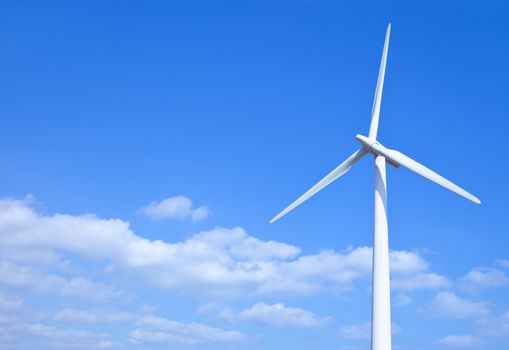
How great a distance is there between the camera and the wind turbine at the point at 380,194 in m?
46.8

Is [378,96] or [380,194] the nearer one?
[380,194]

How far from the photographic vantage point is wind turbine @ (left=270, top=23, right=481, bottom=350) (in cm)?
4675

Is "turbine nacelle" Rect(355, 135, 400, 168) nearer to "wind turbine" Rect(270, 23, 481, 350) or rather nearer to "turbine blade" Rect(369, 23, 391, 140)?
"wind turbine" Rect(270, 23, 481, 350)

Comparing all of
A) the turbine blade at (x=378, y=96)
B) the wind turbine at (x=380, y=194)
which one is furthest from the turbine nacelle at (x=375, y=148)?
the turbine blade at (x=378, y=96)

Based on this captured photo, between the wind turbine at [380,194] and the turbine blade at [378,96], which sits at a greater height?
Answer: the turbine blade at [378,96]

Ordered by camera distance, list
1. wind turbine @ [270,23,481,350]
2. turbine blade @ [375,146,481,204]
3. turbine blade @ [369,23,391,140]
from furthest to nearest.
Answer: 1. turbine blade @ [369,23,391,140]
2. turbine blade @ [375,146,481,204]
3. wind turbine @ [270,23,481,350]

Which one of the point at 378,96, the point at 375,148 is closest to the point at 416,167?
the point at 375,148

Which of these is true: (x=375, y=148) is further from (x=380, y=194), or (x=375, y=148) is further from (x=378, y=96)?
(x=378, y=96)

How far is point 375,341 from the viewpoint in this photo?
151ft

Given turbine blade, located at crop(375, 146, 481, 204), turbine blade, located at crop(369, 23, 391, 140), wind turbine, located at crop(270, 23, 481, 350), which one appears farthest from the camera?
turbine blade, located at crop(369, 23, 391, 140)

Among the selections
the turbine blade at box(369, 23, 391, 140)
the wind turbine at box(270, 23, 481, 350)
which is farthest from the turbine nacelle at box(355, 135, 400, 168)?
the turbine blade at box(369, 23, 391, 140)

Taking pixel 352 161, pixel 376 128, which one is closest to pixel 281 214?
pixel 352 161

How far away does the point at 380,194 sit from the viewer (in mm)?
51594

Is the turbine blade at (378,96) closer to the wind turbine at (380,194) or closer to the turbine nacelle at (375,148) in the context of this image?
the wind turbine at (380,194)
